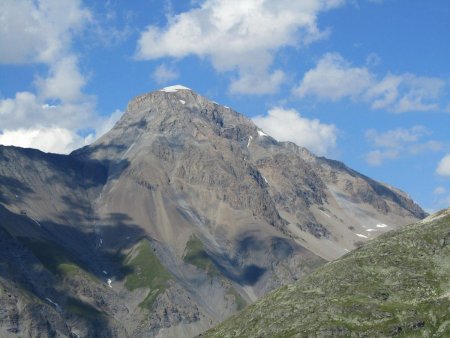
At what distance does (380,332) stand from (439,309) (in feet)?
50.1

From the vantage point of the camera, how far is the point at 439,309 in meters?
200

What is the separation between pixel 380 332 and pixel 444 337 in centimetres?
1495

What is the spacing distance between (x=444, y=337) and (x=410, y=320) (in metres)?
9.50

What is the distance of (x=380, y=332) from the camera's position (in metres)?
199

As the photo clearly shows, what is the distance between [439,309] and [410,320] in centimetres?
746

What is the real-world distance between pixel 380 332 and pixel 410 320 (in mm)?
7810

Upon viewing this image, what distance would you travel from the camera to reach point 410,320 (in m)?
200

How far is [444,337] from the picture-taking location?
19325 cm
